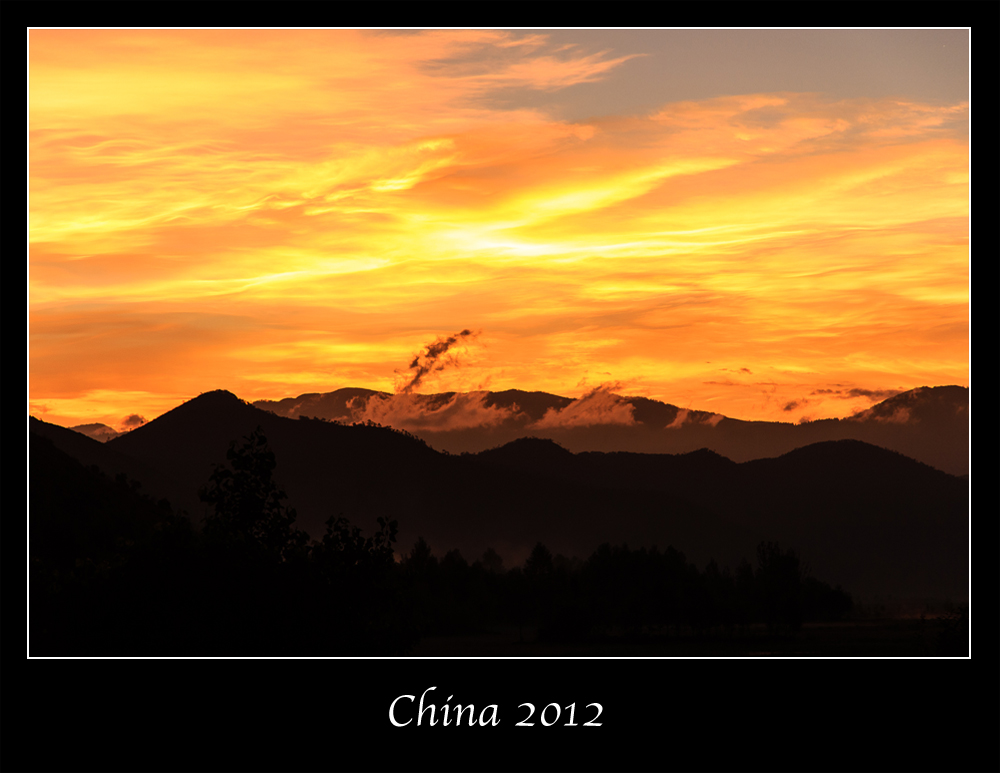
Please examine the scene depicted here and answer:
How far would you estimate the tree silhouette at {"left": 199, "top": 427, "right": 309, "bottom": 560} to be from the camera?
22500 mm

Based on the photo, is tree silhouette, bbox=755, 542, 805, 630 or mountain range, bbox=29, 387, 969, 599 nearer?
tree silhouette, bbox=755, 542, 805, 630

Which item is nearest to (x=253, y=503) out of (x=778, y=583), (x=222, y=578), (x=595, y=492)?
(x=222, y=578)

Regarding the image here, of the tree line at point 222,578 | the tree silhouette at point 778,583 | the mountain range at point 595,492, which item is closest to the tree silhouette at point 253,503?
the tree line at point 222,578

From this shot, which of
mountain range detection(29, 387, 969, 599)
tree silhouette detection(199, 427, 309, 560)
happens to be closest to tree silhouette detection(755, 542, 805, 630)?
mountain range detection(29, 387, 969, 599)

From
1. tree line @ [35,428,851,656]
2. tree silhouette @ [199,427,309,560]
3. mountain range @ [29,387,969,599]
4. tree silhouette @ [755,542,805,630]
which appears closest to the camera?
tree line @ [35,428,851,656]

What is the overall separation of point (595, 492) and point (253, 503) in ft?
112

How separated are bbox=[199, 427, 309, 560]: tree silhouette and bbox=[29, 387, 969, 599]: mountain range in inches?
539

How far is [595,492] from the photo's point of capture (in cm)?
5506

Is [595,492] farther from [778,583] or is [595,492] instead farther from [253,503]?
[253,503]

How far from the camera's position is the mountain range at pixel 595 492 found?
136ft

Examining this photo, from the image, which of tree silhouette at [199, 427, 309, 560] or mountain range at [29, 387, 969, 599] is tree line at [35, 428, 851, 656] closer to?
tree silhouette at [199, 427, 309, 560]
